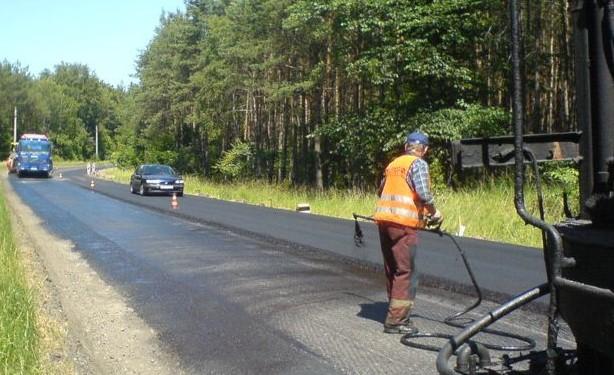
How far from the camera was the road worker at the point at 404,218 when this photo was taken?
7.07m

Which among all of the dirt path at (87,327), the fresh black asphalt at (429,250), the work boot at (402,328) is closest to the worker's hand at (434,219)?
the work boot at (402,328)

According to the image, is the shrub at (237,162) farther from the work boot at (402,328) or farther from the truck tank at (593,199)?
the truck tank at (593,199)

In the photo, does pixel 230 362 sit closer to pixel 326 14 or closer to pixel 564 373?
pixel 564 373

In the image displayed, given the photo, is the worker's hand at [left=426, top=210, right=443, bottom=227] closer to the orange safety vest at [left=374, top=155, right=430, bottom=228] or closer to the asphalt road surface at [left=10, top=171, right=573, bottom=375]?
the orange safety vest at [left=374, top=155, right=430, bottom=228]

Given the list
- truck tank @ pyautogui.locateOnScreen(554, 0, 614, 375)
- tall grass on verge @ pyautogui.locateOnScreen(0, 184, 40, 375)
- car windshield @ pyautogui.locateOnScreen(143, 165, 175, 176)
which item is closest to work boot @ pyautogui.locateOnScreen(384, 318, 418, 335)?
tall grass on verge @ pyautogui.locateOnScreen(0, 184, 40, 375)

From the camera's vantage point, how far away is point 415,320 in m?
A: 7.71

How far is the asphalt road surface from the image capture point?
6328mm

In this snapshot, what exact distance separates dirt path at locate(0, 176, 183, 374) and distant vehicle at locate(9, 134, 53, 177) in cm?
5055

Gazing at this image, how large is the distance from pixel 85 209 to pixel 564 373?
2431cm

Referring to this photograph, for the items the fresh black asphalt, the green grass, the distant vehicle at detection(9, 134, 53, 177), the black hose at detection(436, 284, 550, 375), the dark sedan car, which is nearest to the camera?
the black hose at detection(436, 284, 550, 375)

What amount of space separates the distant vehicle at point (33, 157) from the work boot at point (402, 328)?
58312 mm

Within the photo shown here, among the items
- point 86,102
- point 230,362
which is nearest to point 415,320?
point 230,362

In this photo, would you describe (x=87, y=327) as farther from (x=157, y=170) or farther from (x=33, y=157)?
(x=33, y=157)

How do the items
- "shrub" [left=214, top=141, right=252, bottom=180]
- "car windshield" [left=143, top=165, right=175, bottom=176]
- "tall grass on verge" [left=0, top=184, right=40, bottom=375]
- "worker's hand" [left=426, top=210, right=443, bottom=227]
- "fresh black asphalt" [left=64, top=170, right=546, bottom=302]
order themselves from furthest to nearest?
"shrub" [left=214, top=141, right=252, bottom=180]
"car windshield" [left=143, top=165, right=175, bottom=176]
"fresh black asphalt" [left=64, top=170, right=546, bottom=302]
"worker's hand" [left=426, top=210, right=443, bottom=227]
"tall grass on verge" [left=0, top=184, right=40, bottom=375]
